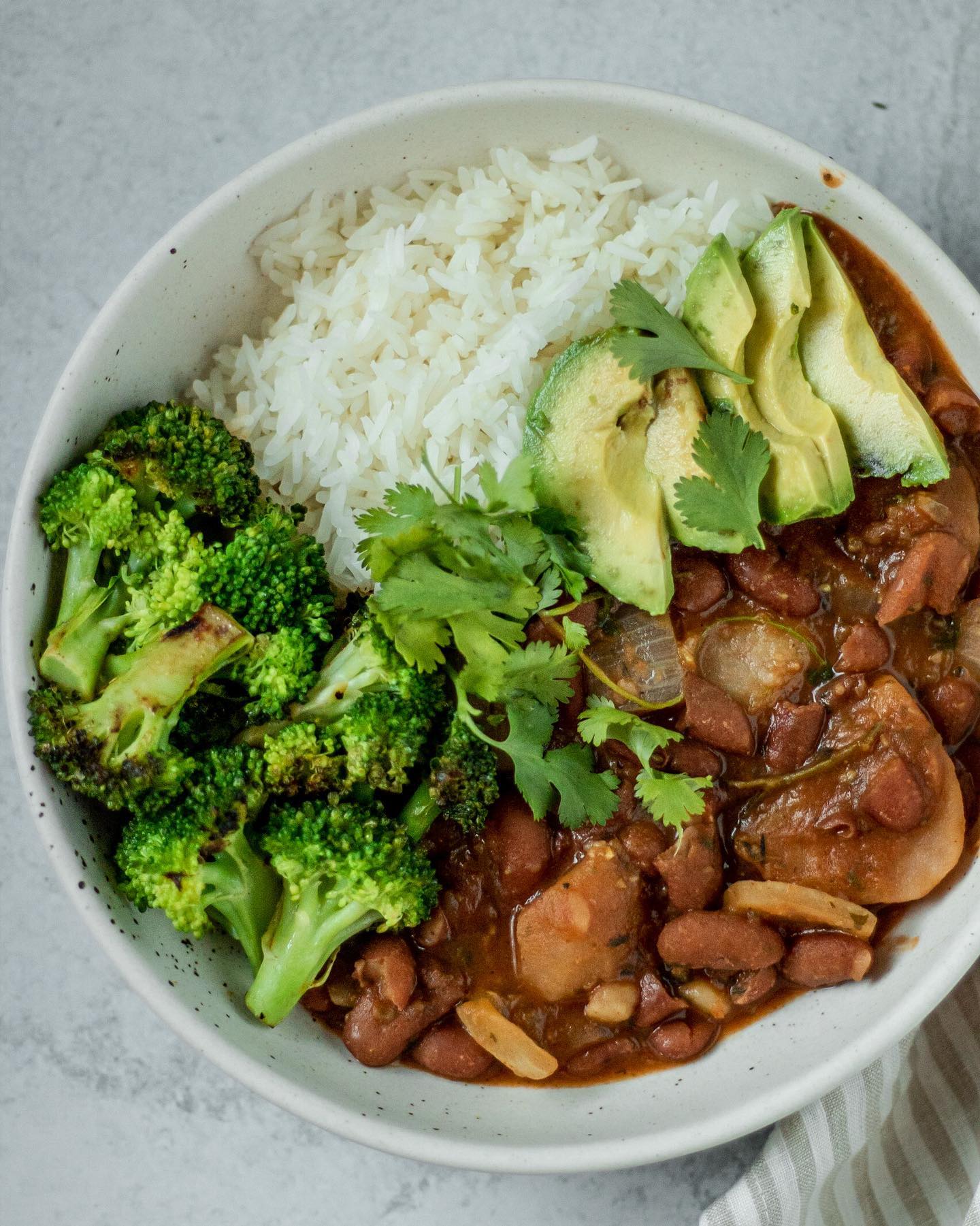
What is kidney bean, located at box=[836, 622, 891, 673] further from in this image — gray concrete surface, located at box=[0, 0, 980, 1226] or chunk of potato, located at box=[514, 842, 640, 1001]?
gray concrete surface, located at box=[0, 0, 980, 1226]

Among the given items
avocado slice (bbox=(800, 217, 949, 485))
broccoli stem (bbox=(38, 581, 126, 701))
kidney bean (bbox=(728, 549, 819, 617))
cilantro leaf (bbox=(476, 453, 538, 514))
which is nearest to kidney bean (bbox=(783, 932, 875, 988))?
kidney bean (bbox=(728, 549, 819, 617))

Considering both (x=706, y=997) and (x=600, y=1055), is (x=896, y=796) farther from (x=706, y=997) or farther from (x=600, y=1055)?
(x=600, y=1055)

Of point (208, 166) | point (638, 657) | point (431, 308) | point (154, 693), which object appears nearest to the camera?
point (154, 693)

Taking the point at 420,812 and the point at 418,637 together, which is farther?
the point at 420,812

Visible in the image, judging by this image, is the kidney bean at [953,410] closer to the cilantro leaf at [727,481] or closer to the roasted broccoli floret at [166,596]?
the cilantro leaf at [727,481]

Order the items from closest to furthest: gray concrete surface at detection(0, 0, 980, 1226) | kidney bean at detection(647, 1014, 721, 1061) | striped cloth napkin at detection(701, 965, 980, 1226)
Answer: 1. kidney bean at detection(647, 1014, 721, 1061)
2. striped cloth napkin at detection(701, 965, 980, 1226)
3. gray concrete surface at detection(0, 0, 980, 1226)

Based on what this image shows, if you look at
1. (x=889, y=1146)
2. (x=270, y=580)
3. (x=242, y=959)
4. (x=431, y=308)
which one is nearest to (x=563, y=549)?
(x=270, y=580)

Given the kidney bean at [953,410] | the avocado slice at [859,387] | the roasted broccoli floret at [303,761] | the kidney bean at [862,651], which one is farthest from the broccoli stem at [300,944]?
the kidney bean at [953,410]
